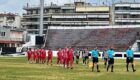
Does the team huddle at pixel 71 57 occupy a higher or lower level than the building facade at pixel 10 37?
higher

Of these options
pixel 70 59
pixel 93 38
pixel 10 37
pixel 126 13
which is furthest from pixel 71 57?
pixel 126 13

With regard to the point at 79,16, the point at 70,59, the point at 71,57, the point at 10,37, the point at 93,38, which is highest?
the point at 71,57

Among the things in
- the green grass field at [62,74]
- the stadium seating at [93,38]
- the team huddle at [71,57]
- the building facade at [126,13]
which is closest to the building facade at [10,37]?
the stadium seating at [93,38]

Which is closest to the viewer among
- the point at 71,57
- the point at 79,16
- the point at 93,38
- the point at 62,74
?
the point at 62,74

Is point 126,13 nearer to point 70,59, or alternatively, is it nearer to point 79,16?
point 79,16

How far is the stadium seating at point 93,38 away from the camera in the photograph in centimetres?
12581

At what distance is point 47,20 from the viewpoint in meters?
196

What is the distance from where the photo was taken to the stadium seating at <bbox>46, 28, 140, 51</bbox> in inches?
4953

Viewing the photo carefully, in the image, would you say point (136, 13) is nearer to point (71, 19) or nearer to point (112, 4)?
point (112, 4)

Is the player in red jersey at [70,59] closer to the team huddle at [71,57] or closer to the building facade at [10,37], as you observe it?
the team huddle at [71,57]

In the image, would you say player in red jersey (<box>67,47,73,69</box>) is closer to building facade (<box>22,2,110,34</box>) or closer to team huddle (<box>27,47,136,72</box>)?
team huddle (<box>27,47,136,72</box>)

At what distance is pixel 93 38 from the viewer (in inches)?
5226

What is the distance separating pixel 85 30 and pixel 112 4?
56027mm

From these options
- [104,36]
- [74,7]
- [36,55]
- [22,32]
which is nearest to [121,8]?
[74,7]
